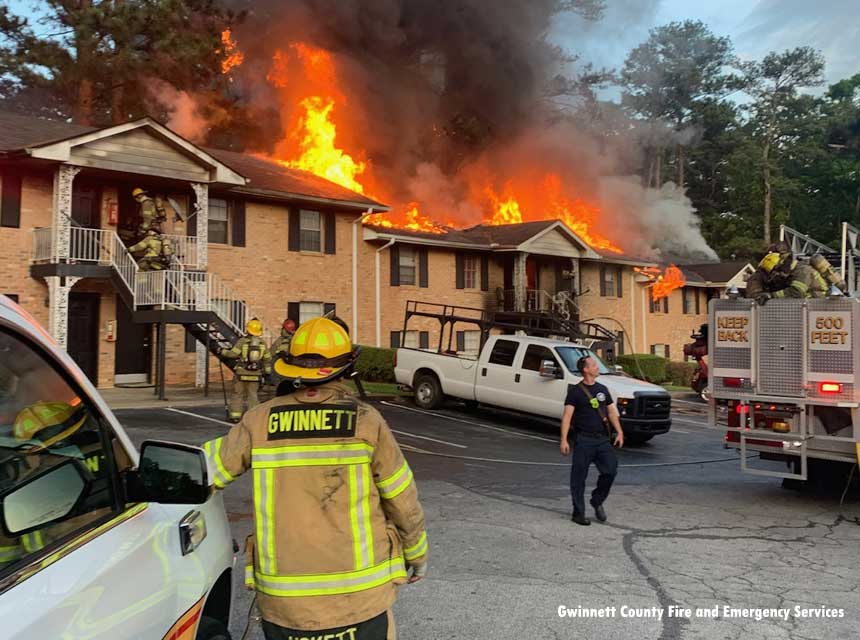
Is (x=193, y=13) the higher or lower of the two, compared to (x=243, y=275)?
higher

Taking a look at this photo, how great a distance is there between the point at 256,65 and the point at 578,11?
21716mm

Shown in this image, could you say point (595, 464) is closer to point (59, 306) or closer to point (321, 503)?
point (321, 503)

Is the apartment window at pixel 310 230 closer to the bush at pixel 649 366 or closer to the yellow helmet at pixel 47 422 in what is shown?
the bush at pixel 649 366

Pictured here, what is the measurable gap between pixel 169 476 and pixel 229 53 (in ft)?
103

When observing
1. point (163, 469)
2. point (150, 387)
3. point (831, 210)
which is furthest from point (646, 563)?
point (831, 210)

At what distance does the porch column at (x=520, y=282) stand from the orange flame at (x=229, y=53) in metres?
14.7

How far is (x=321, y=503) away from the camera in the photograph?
2.30 m

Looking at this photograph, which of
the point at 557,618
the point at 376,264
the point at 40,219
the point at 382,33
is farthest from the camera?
the point at 382,33

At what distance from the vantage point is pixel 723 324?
7738 millimetres

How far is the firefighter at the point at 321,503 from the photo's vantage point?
2279 mm

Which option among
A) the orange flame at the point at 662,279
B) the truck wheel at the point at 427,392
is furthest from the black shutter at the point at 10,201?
the orange flame at the point at 662,279

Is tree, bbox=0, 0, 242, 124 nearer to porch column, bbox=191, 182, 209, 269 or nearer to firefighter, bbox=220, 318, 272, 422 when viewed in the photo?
porch column, bbox=191, 182, 209, 269

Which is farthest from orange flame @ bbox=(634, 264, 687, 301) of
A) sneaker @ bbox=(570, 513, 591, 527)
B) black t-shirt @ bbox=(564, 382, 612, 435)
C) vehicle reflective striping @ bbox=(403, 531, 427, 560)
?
vehicle reflective striping @ bbox=(403, 531, 427, 560)

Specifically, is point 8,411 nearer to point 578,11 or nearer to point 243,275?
point 243,275
